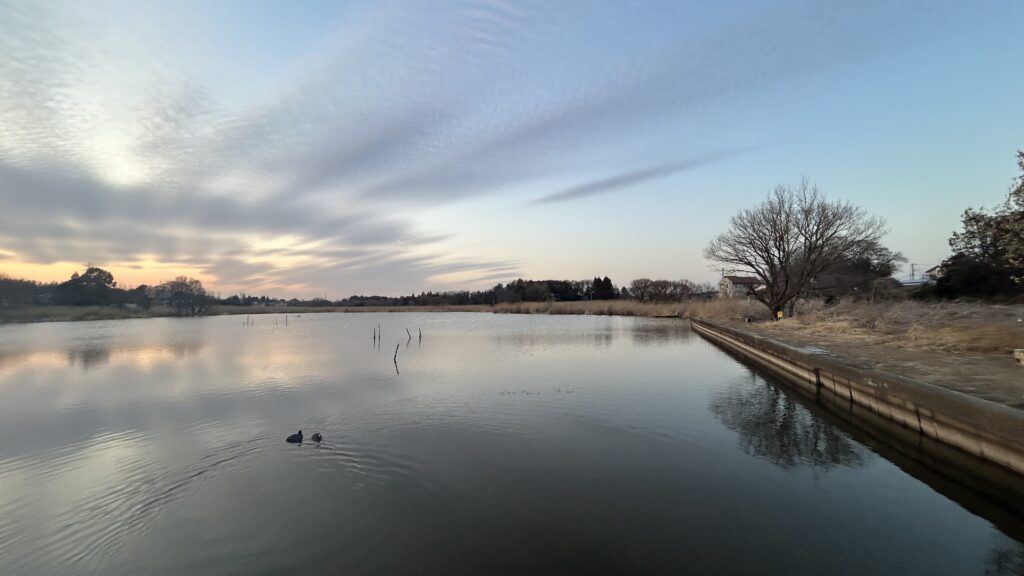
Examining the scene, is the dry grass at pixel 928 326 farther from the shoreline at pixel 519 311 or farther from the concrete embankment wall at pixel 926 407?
the shoreline at pixel 519 311

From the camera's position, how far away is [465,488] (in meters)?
5.96

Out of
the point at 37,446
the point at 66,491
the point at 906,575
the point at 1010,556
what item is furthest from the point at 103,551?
the point at 1010,556

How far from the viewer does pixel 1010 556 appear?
14.1ft

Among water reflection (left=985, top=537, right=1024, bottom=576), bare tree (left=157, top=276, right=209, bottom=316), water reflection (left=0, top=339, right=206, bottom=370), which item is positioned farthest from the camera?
bare tree (left=157, top=276, right=209, bottom=316)

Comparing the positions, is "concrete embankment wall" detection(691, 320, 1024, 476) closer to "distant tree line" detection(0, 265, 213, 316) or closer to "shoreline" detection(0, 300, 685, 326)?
"shoreline" detection(0, 300, 685, 326)

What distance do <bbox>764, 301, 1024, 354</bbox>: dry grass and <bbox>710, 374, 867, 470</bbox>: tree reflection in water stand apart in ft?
15.2

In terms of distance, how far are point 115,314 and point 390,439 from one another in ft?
258

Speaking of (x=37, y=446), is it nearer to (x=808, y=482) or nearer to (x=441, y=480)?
(x=441, y=480)

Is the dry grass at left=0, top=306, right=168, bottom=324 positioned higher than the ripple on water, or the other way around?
the dry grass at left=0, top=306, right=168, bottom=324

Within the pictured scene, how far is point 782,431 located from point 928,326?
963 centimetres

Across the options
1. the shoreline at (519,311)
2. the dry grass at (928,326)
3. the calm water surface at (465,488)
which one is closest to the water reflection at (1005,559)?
the calm water surface at (465,488)

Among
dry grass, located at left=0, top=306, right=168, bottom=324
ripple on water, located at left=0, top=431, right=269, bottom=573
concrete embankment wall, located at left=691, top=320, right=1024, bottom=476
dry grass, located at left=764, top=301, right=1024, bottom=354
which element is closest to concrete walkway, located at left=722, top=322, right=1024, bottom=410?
concrete embankment wall, located at left=691, top=320, right=1024, bottom=476

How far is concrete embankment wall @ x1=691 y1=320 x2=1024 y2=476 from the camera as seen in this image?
576cm

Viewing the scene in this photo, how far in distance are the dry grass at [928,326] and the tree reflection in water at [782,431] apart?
463cm
